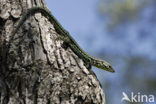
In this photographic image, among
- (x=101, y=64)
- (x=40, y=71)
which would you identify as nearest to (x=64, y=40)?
(x=40, y=71)

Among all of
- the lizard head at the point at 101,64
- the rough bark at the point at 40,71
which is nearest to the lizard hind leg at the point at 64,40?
the rough bark at the point at 40,71

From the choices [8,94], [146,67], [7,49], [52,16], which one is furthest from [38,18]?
[146,67]

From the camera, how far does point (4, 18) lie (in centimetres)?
435

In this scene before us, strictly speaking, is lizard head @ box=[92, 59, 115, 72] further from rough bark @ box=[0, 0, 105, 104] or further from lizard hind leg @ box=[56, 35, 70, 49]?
rough bark @ box=[0, 0, 105, 104]

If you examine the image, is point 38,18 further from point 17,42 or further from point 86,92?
point 86,92

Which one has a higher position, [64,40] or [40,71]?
[64,40]

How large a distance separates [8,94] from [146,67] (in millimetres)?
15045

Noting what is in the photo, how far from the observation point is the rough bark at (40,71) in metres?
3.93

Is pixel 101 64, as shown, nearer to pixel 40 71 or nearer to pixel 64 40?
pixel 64 40

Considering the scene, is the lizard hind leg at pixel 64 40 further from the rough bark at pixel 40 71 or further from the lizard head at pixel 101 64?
the lizard head at pixel 101 64

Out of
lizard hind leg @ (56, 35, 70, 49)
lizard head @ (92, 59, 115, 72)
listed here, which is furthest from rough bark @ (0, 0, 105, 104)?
lizard head @ (92, 59, 115, 72)

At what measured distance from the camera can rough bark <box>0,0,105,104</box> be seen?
393 cm

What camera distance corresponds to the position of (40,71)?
404cm

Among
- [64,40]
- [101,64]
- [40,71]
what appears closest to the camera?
[40,71]
